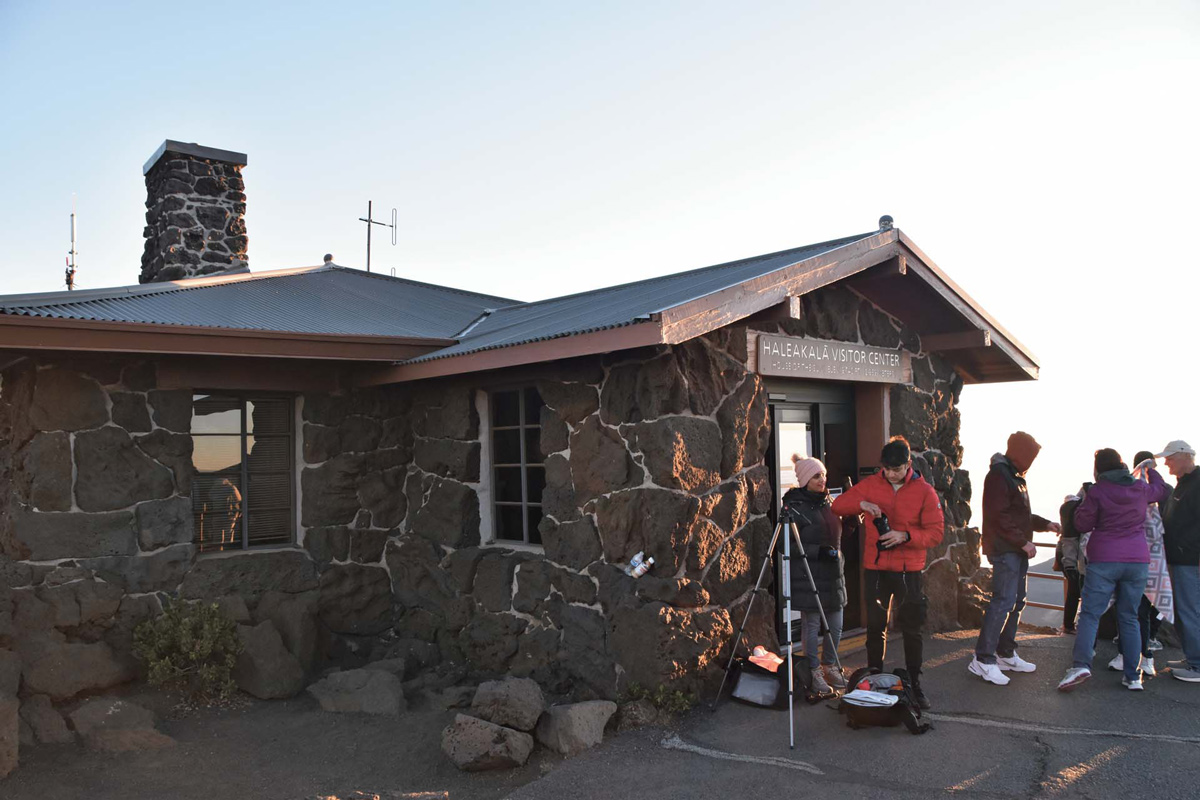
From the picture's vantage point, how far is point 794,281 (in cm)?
646

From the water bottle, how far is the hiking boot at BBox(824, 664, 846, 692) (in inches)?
58.4

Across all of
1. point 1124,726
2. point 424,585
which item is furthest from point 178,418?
point 1124,726

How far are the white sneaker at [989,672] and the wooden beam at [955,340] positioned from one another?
307 cm

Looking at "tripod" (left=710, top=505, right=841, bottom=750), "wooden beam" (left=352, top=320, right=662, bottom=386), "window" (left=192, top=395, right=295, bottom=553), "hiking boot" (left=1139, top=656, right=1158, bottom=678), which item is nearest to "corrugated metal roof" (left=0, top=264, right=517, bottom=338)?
"wooden beam" (left=352, top=320, right=662, bottom=386)

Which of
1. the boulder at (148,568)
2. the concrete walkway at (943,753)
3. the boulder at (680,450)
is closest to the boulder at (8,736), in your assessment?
the boulder at (148,568)

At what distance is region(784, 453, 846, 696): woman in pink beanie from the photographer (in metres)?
6.04

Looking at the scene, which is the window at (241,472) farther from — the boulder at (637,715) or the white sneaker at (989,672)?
the white sneaker at (989,672)

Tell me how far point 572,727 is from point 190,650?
321cm

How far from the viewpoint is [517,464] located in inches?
300

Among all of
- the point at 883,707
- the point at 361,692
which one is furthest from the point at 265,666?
the point at 883,707

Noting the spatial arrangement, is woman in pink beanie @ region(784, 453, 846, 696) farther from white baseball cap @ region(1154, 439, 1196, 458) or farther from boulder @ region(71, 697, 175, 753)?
boulder @ region(71, 697, 175, 753)

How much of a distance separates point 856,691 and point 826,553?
Answer: 0.90 meters

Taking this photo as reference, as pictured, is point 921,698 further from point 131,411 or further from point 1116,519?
point 131,411

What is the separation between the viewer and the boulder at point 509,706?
5711 millimetres
